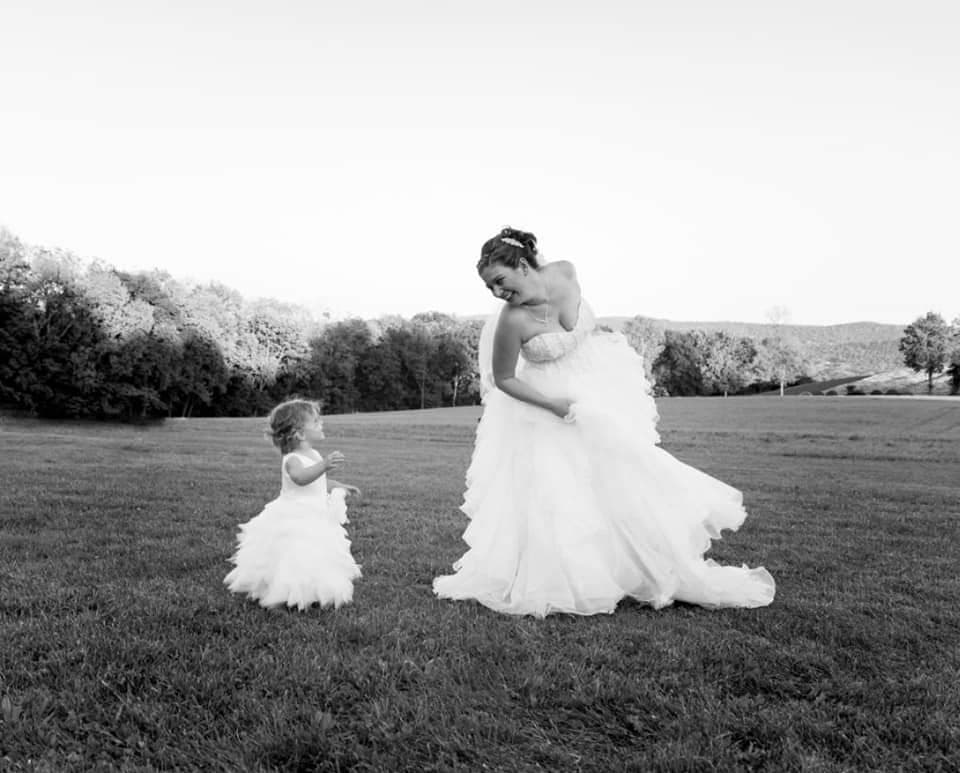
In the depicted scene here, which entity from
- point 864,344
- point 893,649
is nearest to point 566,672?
point 893,649

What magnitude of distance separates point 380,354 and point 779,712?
7628cm

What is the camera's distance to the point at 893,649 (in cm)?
486

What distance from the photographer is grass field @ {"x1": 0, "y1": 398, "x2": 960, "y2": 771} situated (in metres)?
A: 3.53

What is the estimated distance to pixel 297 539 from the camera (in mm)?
5875

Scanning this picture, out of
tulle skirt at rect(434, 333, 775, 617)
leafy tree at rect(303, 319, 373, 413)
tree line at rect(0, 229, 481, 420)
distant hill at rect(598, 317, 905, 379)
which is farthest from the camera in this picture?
distant hill at rect(598, 317, 905, 379)

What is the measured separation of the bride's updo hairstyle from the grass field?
2803mm

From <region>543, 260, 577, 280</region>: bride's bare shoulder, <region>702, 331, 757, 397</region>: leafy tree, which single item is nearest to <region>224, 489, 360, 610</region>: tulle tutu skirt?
<region>543, 260, 577, 280</region>: bride's bare shoulder

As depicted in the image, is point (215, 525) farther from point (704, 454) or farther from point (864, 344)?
→ point (864, 344)

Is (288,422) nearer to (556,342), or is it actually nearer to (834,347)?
(556,342)

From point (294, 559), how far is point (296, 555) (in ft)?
0.13

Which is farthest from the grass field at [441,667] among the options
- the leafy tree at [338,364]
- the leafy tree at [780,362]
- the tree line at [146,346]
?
the leafy tree at [780,362]

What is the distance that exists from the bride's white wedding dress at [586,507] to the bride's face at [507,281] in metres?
0.40

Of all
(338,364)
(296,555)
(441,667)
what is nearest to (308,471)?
(296,555)

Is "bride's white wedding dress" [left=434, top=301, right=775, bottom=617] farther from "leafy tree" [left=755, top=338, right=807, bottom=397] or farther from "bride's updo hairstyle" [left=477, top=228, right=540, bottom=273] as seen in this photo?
"leafy tree" [left=755, top=338, right=807, bottom=397]
